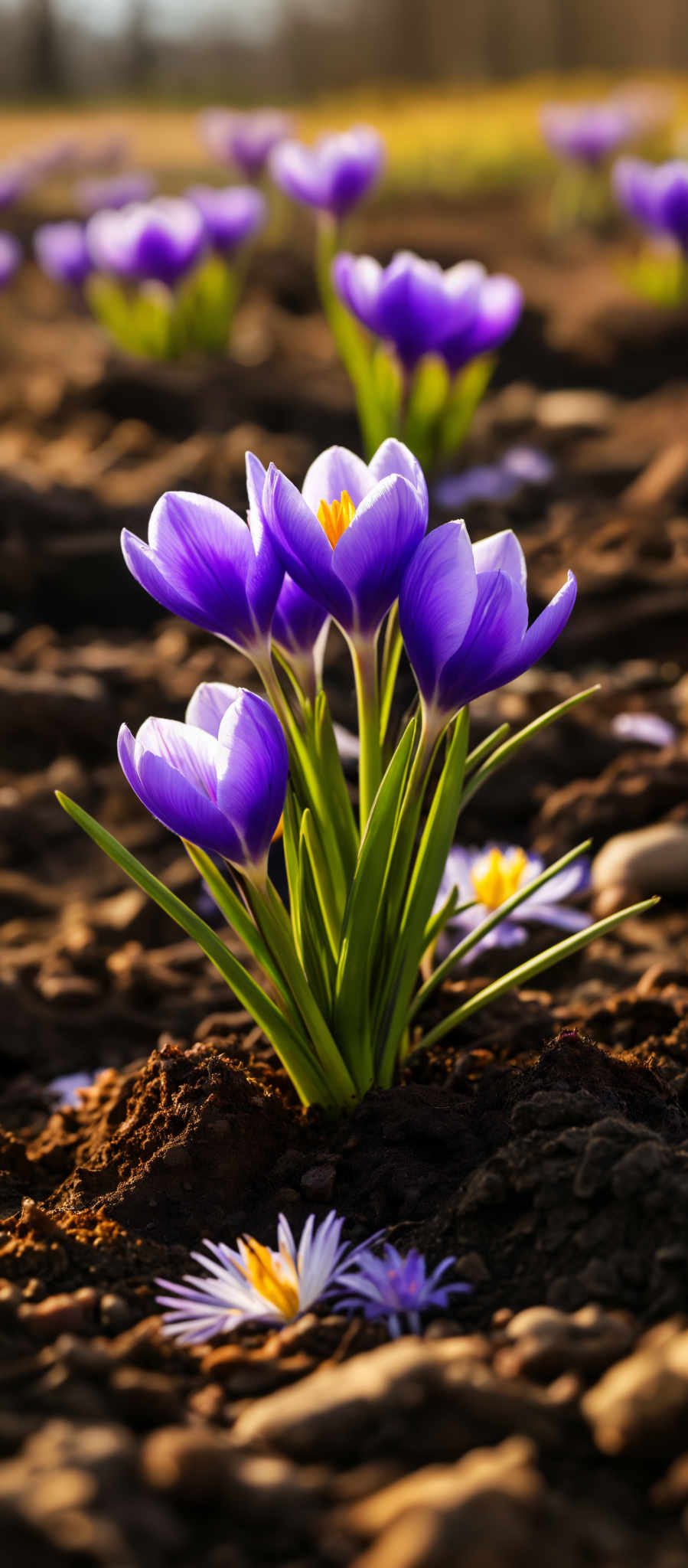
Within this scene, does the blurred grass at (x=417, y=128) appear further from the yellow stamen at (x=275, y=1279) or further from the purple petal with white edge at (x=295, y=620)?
the yellow stamen at (x=275, y=1279)

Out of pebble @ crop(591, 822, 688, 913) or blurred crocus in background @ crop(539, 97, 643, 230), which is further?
blurred crocus in background @ crop(539, 97, 643, 230)

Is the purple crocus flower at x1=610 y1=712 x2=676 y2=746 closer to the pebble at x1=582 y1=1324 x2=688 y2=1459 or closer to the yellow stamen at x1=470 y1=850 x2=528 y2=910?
the yellow stamen at x1=470 y1=850 x2=528 y2=910

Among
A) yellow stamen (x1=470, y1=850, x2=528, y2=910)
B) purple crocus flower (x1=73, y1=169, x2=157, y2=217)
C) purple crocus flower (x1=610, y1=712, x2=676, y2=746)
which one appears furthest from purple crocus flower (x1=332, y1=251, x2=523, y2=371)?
purple crocus flower (x1=73, y1=169, x2=157, y2=217)

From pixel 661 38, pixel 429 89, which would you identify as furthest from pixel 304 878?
pixel 661 38

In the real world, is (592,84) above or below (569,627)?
above

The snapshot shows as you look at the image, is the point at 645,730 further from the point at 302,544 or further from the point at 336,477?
the point at 302,544

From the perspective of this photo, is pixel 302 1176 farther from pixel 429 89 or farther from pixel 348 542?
pixel 429 89
